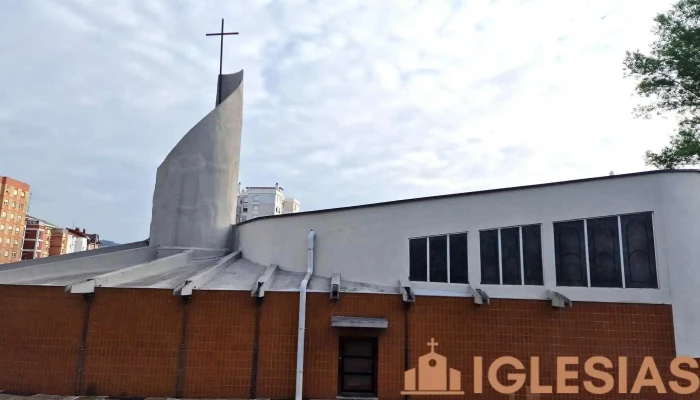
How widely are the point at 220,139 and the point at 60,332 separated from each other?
729 centimetres

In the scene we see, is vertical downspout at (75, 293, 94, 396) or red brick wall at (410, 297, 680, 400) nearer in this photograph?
vertical downspout at (75, 293, 94, 396)

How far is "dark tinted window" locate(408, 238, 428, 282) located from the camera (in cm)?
1151

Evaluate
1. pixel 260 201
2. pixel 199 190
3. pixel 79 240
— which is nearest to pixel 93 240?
pixel 79 240

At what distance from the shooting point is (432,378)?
33.7 feet

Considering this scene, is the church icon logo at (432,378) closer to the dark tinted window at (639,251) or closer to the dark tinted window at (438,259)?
the dark tinted window at (438,259)

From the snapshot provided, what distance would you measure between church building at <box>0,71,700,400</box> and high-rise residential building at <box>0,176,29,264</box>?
82.4 meters

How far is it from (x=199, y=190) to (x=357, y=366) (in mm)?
7666

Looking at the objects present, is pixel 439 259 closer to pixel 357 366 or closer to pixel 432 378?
pixel 432 378

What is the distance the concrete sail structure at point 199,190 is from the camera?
563 inches

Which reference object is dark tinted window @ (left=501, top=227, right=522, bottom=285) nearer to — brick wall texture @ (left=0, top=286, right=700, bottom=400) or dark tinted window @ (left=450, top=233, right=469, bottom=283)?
brick wall texture @ (left=0, top=286, right=700, bottom=400)

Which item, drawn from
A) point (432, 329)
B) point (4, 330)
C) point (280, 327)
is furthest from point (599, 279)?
point (4, 330)

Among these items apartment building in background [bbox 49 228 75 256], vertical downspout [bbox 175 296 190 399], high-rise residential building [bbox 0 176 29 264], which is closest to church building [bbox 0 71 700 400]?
vertical downspout [bbox 175 296 190 399]

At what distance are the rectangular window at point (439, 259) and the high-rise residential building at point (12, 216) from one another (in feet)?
283

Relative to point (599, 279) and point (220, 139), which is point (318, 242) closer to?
point (220, 139)
